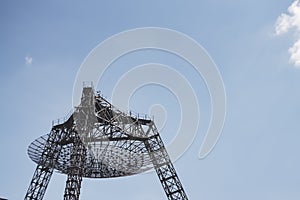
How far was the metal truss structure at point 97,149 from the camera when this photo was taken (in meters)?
52.7

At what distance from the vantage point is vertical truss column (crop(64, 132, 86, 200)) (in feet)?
167

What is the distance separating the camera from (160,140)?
192 ft

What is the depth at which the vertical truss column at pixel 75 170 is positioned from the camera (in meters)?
51.0

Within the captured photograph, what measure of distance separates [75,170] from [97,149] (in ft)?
13.3

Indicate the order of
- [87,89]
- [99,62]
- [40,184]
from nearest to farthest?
1. [99,62]
2. [87,89]
3. [40,184]

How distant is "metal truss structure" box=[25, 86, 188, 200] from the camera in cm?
5272

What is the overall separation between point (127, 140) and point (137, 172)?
5.43m

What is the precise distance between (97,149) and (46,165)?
8.17 metres

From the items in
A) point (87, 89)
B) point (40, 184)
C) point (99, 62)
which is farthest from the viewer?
point (40, 184)

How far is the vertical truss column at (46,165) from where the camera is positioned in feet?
183

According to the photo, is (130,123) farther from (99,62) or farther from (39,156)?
(99,62)

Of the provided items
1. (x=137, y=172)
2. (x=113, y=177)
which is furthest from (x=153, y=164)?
(x=113, y=177)

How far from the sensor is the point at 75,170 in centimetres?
5184

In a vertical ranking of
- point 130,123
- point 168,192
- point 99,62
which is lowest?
point 168,192
